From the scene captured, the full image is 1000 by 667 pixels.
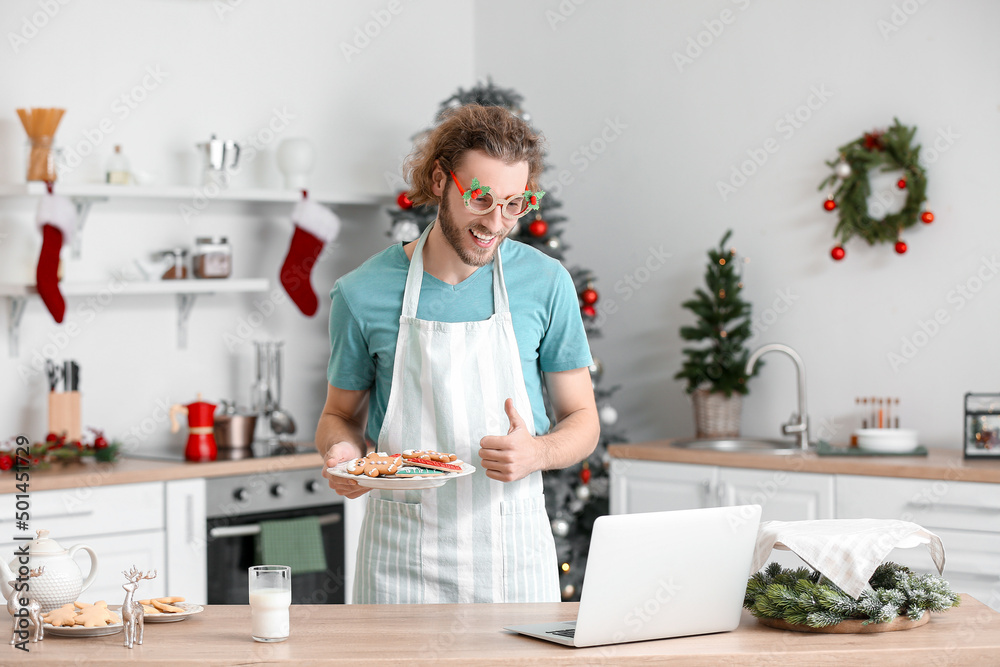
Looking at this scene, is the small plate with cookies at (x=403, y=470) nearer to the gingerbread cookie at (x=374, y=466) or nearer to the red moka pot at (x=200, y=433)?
the gingerbread cookie at (x=374, y=466)

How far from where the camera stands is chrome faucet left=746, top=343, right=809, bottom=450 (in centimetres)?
360

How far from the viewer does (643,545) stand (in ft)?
4.83

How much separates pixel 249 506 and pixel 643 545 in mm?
2251

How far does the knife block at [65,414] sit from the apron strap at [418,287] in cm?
190

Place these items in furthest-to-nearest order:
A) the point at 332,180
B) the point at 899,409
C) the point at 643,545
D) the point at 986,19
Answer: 1. the point at 332,180
2. the point at 899,409
3. the point at 986,19
4. the point at 643,545

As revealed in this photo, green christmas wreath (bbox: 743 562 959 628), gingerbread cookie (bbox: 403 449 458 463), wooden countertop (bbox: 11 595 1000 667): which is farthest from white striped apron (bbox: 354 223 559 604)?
green christmas wreath (bbox: 743 562 959 628)

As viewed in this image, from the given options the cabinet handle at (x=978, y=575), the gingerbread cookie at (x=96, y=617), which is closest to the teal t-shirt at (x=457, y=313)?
the gingerbread cookie at (x=96, y=617)

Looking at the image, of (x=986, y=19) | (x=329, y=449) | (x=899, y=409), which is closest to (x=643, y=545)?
(x=329, y=449)

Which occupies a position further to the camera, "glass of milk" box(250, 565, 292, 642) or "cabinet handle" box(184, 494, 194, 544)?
"cabinet handle" box(184, 494, 194, 544)

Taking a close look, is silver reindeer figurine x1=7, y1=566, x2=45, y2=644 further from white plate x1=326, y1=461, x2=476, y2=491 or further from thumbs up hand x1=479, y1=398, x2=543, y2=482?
thumbs up hand x1=479, y1=398, x2=543, y2=482

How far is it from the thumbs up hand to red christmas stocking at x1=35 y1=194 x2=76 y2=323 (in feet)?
7.00

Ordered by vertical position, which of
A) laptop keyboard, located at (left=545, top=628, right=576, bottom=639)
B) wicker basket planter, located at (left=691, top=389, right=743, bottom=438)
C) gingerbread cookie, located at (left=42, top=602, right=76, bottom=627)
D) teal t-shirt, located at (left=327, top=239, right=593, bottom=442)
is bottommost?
laptop keyboard, located at (left=545, top=628, right=576, bottom=639)

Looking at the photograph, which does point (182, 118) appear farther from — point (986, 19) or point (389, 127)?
point (986, 19)

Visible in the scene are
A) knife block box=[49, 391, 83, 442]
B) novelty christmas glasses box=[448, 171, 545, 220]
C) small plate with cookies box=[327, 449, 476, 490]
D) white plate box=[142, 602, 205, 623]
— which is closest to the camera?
white plate box=[142, 602, 205, 623]
